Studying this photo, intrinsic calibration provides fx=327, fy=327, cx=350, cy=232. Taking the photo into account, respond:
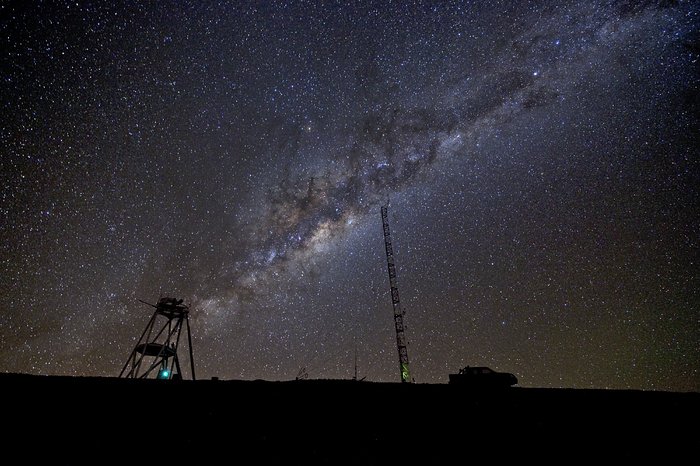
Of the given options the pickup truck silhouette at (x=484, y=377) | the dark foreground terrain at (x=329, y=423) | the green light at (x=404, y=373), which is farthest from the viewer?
the green light at (x=404, y=373)

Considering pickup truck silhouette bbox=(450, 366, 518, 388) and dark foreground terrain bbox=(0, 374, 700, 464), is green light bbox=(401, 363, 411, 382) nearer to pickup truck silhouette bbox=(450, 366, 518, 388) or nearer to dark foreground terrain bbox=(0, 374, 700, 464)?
pickup truck silhouette bbox=(450, 366, 518, 388)

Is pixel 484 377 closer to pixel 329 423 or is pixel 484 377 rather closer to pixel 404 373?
pixel 329 423

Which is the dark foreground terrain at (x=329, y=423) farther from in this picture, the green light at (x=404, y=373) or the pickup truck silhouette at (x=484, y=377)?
the green light at (x=404, y=373)

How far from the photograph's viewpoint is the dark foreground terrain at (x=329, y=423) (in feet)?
13.5

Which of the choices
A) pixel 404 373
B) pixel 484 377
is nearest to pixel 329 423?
pixel 484 377

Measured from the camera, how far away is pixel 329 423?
4.87 m

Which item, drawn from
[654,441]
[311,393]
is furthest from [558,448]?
[311,393]

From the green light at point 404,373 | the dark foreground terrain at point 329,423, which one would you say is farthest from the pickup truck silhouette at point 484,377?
the green light at point 404,373

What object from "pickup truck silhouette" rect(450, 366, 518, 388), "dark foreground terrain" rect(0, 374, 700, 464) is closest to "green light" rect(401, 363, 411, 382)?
"pickup truck silhouette" rect(450, 366, 518, 388)

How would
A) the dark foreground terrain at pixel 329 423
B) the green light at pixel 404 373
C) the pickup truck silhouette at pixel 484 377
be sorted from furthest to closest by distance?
the green light at pixel 404 373 → the pickup truck silhouette at pixel 484 377 → the dark foreground terrain at pixel 329 423

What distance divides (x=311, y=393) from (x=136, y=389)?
2.49m

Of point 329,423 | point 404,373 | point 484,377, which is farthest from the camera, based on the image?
point 404,373

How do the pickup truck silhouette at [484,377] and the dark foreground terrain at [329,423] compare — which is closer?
the dark foreground terrain at [329,423]

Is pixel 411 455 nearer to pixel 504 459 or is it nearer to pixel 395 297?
pixel 504 459
